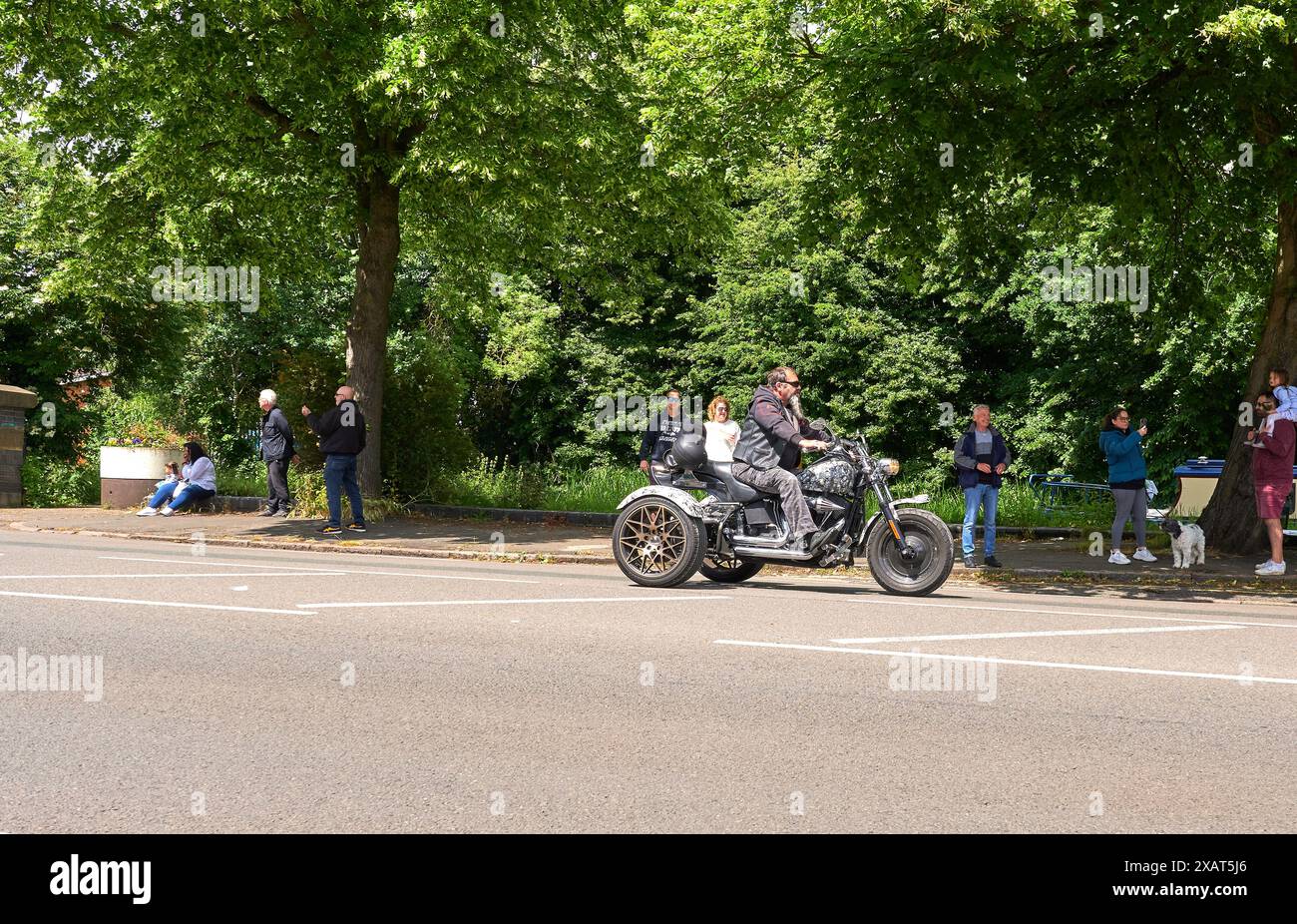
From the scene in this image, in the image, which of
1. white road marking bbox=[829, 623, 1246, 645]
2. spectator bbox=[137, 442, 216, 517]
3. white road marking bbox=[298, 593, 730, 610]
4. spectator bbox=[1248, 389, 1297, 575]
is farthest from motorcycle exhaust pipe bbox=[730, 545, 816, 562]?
spectator bbox=[137, 442, 216, 517]

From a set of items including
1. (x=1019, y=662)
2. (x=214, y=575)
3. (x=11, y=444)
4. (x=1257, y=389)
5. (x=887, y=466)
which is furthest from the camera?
(x=11, y=444)

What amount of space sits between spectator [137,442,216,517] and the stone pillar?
4959 millimetres

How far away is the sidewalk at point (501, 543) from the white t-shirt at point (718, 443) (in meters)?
3.15

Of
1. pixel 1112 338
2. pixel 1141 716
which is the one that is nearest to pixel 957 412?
pixel 1112 338

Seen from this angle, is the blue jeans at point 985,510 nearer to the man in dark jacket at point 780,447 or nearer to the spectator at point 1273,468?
the spectator at point 1273,468

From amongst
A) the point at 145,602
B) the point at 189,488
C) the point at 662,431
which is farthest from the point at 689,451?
the point at 189,488

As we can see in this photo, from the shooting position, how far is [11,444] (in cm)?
2502

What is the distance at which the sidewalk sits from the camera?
1379 cm

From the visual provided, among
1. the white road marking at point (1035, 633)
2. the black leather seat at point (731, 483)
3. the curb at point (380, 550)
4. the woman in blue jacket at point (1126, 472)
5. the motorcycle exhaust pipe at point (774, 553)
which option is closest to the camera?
the white road marking at point (1035, 633)

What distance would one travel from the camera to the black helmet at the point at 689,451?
12094mm

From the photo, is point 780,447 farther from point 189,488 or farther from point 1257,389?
point 189,488

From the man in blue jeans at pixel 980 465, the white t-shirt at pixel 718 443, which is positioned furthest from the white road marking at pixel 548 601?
the man in blue jeans at pixel 980 465

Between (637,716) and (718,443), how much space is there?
20.6 feet

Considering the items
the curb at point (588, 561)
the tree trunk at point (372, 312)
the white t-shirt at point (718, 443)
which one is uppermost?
the tree trunk at point (372, 312)
